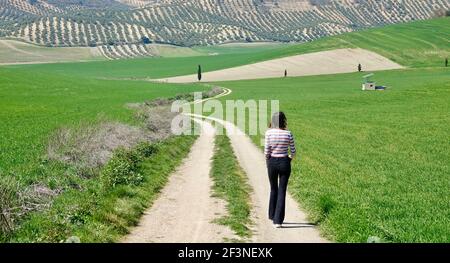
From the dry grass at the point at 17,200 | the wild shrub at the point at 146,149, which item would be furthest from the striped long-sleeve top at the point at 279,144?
the wild shrub at the point at 146,149

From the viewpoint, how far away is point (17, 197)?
15906 millimetres

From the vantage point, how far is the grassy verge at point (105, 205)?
14.1 m

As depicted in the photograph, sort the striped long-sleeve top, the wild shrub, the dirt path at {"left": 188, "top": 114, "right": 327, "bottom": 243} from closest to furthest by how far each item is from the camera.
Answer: the dirt path at {"left": 188, "top": 114, "right": 327, "bottom": 243} → the striped long-sleeve top → the wild shrub

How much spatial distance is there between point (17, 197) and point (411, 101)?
204 ft

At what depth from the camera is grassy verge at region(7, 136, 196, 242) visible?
556 inches

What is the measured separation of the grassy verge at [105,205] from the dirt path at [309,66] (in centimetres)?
12774

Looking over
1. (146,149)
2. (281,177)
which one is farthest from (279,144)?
(146,149)

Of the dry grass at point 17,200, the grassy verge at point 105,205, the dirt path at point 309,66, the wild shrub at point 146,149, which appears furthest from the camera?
the dirt path at point 309,66

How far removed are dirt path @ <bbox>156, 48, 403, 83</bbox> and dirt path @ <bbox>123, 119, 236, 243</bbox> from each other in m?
129

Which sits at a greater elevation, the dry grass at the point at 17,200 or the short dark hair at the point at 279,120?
the short dark hair at the point at 279,120

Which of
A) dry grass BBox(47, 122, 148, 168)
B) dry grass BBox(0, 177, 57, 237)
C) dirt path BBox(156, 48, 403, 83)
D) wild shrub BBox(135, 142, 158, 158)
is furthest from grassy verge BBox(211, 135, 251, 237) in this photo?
dirt path BBox(156, 48, 403, 83)

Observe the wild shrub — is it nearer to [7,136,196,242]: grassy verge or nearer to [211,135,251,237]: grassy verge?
[7,136,196,242]: grassy verge

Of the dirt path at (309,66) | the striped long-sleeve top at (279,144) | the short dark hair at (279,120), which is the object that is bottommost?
the dirt path at (309,66)

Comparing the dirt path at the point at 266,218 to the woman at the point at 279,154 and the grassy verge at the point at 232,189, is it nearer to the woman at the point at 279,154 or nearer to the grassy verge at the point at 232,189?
the grassy verge at the point at 232,189
